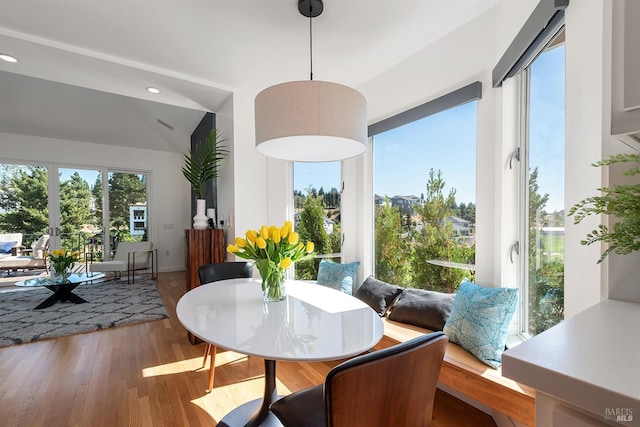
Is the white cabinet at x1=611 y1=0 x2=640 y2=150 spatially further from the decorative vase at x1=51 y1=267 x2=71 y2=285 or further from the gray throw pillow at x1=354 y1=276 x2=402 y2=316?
the decorative vase at x1=51 y1=267 x2=71 y2=285

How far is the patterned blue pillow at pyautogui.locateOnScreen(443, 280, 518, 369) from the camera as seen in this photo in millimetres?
1528

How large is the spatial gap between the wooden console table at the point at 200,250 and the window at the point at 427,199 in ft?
5.70

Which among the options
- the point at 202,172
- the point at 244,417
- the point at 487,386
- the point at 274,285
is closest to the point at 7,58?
the point at 202,172

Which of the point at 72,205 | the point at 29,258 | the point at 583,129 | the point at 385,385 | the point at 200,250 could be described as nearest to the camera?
the point at 385,385

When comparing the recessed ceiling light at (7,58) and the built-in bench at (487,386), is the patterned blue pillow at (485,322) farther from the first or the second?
the recessed ceiling light at (7,58)

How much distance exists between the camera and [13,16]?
6.40ft

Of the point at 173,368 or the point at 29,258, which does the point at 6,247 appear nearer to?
the point at 29,258

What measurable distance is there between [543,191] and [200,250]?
295cm

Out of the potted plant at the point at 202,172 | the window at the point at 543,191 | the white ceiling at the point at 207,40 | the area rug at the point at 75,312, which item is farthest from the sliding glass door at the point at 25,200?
the window at the point at 543,191

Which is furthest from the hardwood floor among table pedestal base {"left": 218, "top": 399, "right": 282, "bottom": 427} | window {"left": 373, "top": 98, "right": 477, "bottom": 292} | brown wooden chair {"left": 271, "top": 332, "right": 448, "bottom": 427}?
brown wooden chair {"left": 271, "top": 332, "right": 448, "bottom": 427}

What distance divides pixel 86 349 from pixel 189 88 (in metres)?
2.77

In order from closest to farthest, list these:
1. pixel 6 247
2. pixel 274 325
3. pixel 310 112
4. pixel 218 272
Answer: pixel 274 325
pixel 310 112
pixel 218 272
pixel 6 247

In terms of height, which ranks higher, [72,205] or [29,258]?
[72,205]

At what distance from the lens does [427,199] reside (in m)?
2.37
